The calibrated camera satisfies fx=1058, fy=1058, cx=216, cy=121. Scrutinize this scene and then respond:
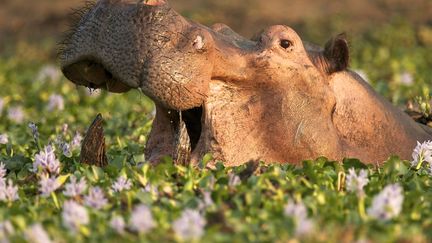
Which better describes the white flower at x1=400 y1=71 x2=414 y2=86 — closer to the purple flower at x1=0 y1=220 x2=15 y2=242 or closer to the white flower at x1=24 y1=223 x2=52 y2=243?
the purple flower at x1=0 y1=220 x2=15 y2=242

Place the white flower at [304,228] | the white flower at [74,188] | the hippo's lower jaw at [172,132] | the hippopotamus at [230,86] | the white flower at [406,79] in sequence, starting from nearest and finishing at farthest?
the white flower at [304,228], the white flower at [74,188], the hippopotamus at [230,86], the hippo's lower jaw at [172,132], the white flower at [406,79]

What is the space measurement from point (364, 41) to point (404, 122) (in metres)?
7.18

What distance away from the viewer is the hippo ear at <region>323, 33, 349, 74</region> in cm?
474

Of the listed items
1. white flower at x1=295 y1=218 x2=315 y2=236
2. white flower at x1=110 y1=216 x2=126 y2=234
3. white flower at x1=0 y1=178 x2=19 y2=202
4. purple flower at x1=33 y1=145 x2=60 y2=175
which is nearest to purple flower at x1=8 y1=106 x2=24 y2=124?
purple flower at x1=33 y1=145 x2=60 y2=175

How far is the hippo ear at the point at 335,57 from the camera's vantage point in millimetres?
4738

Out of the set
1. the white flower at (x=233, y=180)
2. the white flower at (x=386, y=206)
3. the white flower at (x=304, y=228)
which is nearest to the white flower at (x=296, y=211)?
the white flower at (x=304, y=228)

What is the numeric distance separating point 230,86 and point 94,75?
22.7 inches

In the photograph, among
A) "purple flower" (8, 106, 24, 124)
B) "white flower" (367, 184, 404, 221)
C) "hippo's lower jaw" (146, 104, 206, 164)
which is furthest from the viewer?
"purple flower" (8, 106, 24, 124)

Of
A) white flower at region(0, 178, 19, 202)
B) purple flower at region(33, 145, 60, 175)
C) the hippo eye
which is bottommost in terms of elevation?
white flower at region(0, 178, 19, 202)

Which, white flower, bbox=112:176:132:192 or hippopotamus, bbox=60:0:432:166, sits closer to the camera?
white flower, bbox=112:176:132:192

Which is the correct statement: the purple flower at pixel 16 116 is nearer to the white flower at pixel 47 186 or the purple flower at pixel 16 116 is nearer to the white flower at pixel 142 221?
the white flower at pixel 47 186

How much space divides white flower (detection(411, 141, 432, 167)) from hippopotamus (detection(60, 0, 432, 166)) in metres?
0.23

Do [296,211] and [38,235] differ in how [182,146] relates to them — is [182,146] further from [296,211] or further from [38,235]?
[38,235]

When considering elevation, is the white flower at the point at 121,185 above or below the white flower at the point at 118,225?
below
